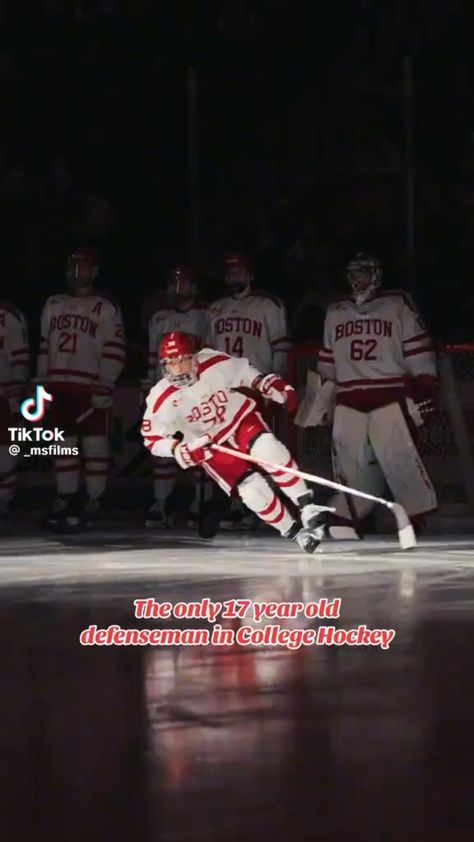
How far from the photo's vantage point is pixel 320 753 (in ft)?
18.1

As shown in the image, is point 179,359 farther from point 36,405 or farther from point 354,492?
point 36,405

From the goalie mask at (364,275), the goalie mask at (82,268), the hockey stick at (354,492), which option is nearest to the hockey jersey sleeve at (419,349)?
the goalie mask at (364,275)

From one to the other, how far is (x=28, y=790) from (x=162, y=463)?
30.0 feet

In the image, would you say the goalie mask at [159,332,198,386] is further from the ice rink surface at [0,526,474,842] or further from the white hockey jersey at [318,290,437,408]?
the ice rink surface at [0,526,474,842]

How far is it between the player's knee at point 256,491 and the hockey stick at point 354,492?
118 mm

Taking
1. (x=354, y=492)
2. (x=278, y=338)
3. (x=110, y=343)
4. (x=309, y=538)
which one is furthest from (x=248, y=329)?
(x=309, y=538)

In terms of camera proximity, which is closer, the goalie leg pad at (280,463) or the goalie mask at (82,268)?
the goalie leg pad at (280,463)

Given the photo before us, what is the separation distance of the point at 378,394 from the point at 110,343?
6.75ft

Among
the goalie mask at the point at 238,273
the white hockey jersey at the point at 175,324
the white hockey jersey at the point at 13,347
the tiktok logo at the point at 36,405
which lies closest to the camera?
the goalie mask at the point at 238,273

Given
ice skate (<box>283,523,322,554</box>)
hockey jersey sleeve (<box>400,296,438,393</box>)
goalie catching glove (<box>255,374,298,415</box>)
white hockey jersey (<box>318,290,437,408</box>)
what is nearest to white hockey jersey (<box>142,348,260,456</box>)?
goalie catching glove (<box>255,374,298,415</box>)

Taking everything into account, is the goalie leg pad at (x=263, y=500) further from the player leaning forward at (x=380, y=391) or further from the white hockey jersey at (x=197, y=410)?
the player leaning forward at (x=380, y=391)

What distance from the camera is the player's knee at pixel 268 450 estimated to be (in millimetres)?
11984

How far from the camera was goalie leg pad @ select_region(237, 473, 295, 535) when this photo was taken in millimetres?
11781

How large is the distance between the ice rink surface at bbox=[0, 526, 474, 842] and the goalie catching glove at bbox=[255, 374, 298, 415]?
1665mm
